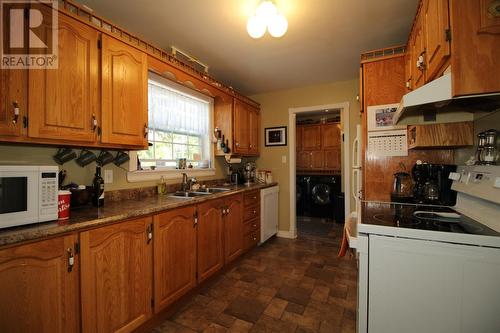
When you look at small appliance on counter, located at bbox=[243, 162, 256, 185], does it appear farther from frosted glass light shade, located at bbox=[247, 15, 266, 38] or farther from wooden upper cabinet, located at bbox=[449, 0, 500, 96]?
wooden upper cabinet, located at bbox=[449, 0, 500, 96]

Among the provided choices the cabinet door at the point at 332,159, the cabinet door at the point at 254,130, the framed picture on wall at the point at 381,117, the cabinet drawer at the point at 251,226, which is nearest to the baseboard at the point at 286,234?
the cabinet drawer at the point at 251,226

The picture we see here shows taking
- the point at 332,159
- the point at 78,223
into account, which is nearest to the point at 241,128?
the point at 78,223

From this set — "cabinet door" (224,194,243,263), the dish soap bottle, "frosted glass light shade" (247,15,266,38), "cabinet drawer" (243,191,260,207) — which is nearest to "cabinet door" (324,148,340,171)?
"cabinet drawer" (243,191,260,207)

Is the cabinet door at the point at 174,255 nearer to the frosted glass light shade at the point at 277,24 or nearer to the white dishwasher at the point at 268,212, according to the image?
the white dishwasher at the point at 268,212

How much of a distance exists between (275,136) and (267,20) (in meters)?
2.22

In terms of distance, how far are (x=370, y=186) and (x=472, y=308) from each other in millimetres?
1283

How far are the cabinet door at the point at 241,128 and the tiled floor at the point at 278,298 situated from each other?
58.7 inches

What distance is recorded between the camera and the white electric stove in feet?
3.28

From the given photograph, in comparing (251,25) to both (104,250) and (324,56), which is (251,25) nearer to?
(324,56)

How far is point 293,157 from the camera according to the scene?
368 centimetres

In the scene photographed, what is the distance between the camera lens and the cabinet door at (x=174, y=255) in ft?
5.39

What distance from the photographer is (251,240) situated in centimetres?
295

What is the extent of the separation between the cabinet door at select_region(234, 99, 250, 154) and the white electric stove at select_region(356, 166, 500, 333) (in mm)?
2217

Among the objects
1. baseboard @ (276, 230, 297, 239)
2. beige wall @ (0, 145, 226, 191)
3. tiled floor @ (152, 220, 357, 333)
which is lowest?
tiled floor @ (152, 220, 357, 333)
